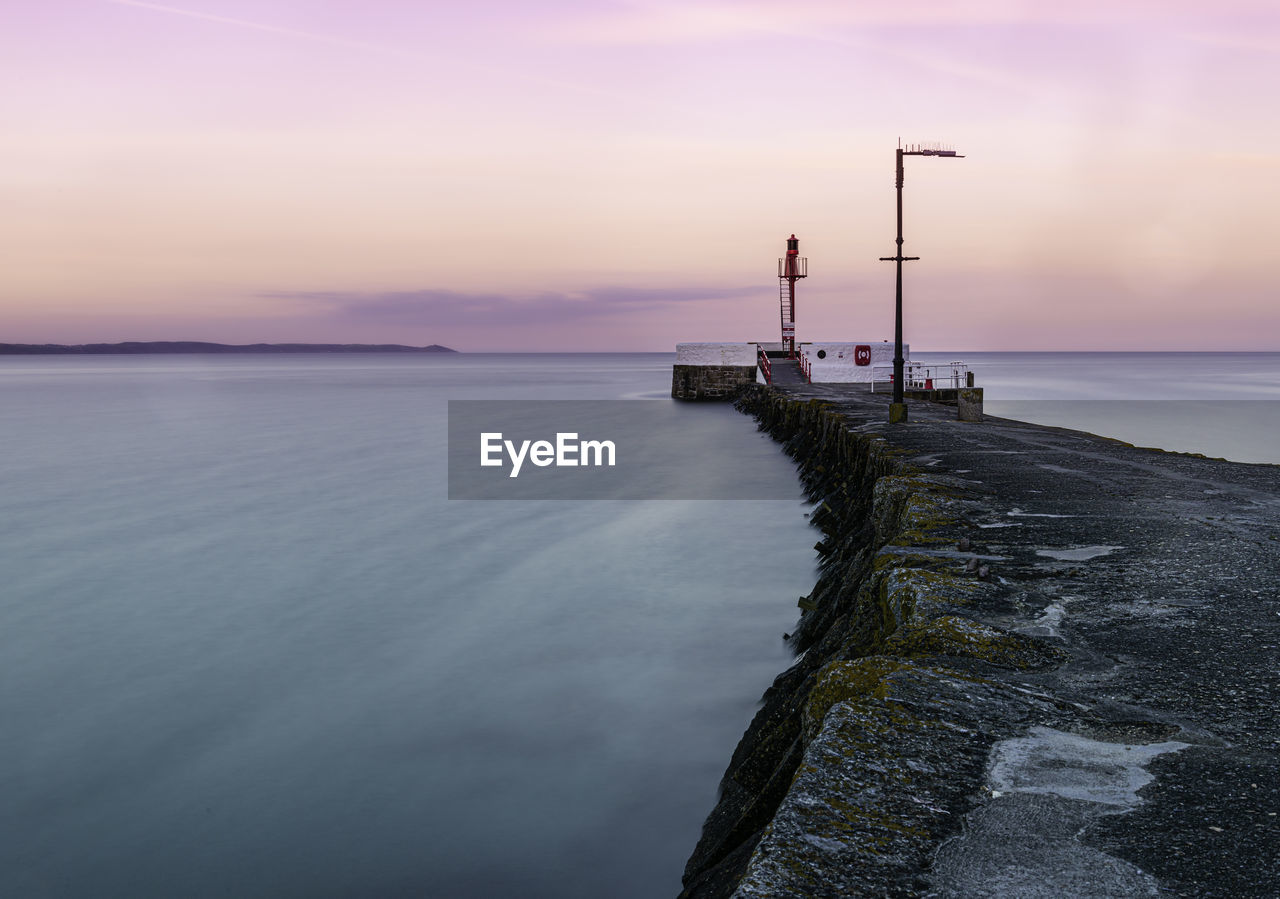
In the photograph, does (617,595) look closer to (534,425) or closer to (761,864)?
(761,864)

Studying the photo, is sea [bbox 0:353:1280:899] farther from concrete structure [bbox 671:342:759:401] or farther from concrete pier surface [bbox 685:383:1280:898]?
concrete structure [bbox 671:342:759:401]

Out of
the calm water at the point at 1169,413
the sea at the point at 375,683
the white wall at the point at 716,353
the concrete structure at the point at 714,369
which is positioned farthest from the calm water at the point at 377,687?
the white wall at the point at 716,353

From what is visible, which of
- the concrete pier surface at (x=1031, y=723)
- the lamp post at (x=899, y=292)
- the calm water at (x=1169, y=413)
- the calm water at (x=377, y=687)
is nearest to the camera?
the concrete pier surface at (x=1031, y=723)

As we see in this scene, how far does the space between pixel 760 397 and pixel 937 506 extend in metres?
32.0

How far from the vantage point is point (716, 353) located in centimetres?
4972

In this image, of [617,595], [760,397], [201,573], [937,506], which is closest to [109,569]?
[201,573]

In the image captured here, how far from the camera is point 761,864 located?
7.97ft

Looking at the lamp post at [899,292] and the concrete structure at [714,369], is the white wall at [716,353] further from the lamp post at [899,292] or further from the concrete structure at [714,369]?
the lamp post at [899,292]

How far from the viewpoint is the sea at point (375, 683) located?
5742mm

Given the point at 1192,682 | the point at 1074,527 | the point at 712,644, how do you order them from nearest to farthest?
the point at 1192,682
the point at 1074,527
the point at 712,644

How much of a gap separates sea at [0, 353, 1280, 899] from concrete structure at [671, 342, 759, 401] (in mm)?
28652

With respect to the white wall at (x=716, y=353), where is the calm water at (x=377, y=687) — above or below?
below

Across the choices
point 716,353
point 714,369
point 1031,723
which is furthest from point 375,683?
point 716,353

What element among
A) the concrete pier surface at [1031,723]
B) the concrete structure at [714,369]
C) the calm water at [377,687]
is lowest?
the calm water at [377,687]
